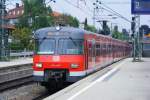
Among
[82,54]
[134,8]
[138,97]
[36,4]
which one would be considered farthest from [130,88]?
[36,4]

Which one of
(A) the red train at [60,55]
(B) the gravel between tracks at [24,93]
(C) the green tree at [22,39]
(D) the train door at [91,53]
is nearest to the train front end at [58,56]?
(A) the red train at [60,55]

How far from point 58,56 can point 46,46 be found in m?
0.75

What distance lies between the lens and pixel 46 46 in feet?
65.4

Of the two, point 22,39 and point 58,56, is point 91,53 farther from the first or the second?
point 22,39

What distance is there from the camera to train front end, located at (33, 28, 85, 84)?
19.4m

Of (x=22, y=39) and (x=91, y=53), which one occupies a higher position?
(x=22, y=39)

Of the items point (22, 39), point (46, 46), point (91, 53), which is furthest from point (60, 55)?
point (22, 39)

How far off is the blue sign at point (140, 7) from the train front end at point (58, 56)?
1851 cm

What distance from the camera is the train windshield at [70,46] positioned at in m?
19.7

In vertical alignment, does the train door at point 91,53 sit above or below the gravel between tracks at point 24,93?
above

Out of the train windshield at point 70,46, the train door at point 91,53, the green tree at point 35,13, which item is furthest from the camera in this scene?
the green tree at point 35,13

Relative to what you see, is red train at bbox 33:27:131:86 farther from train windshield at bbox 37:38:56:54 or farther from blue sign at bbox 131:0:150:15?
blue sign at bbox 131:0:150:15

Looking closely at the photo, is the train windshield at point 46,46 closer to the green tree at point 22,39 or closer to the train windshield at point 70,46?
the train windshield at point 70,46

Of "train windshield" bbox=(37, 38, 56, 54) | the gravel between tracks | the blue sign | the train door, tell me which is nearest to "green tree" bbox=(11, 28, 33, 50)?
the blue sign
